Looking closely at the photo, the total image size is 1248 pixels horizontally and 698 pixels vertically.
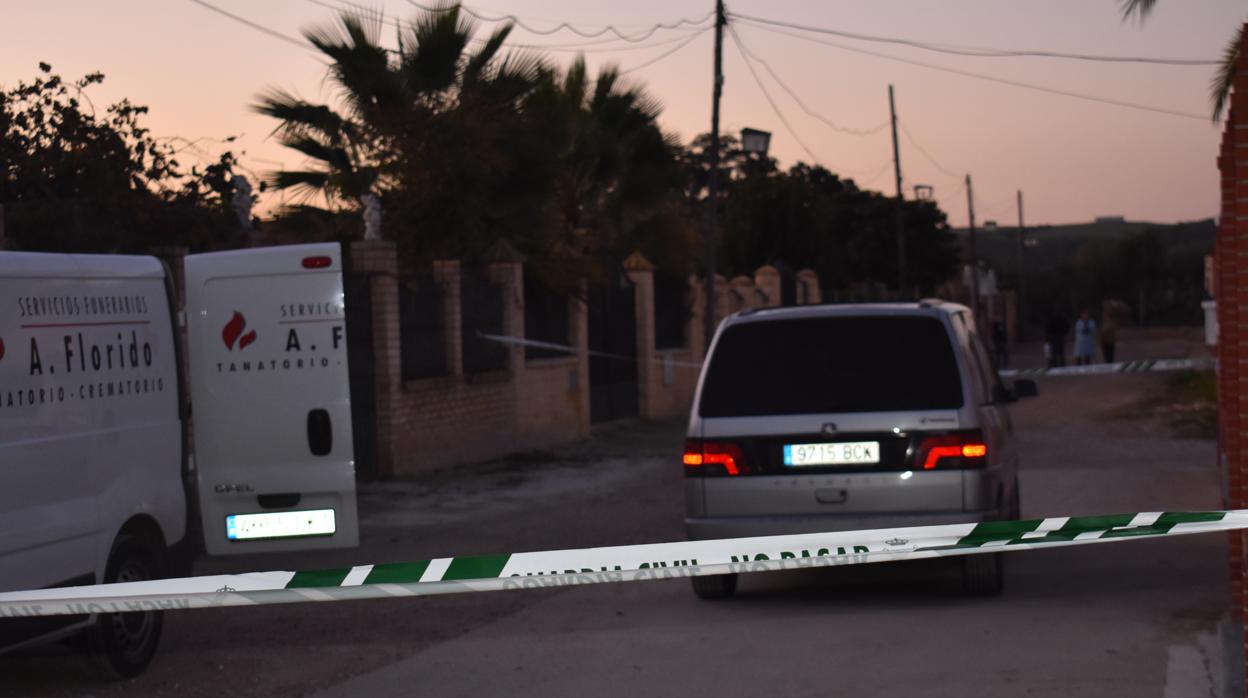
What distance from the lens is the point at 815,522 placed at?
8.67 meters

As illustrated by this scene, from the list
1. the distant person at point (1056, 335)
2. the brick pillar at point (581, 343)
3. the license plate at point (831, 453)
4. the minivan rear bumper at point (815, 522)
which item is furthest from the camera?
the distant person at point (1056, 335)

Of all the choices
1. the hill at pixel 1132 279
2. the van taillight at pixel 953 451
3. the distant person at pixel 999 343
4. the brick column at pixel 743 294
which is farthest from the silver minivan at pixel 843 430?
the hill at pixel 1132 279

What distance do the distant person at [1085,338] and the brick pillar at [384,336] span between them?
20.6 meters

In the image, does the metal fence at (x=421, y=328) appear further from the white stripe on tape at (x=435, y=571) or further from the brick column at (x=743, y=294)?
the brick column at (x=743, y=294)

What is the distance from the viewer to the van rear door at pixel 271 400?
9586mm

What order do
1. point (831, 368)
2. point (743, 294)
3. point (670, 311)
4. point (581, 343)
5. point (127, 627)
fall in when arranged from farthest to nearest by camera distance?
point (743, 294), point (670, 311), point (581, 343), point (831, 368), point (127, 627)

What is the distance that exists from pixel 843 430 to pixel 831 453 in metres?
0.14

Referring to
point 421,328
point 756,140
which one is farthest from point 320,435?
point 756,140

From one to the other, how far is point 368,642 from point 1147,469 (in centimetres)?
1085

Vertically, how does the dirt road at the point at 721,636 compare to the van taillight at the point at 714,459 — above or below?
below

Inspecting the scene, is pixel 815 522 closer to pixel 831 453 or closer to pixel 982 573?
pixel 831 453

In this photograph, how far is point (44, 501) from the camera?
693 cm

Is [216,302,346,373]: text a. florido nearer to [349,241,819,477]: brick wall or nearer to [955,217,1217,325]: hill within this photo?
[349,241,819,477]: brick wall

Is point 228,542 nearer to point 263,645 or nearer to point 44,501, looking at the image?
point 263,645
